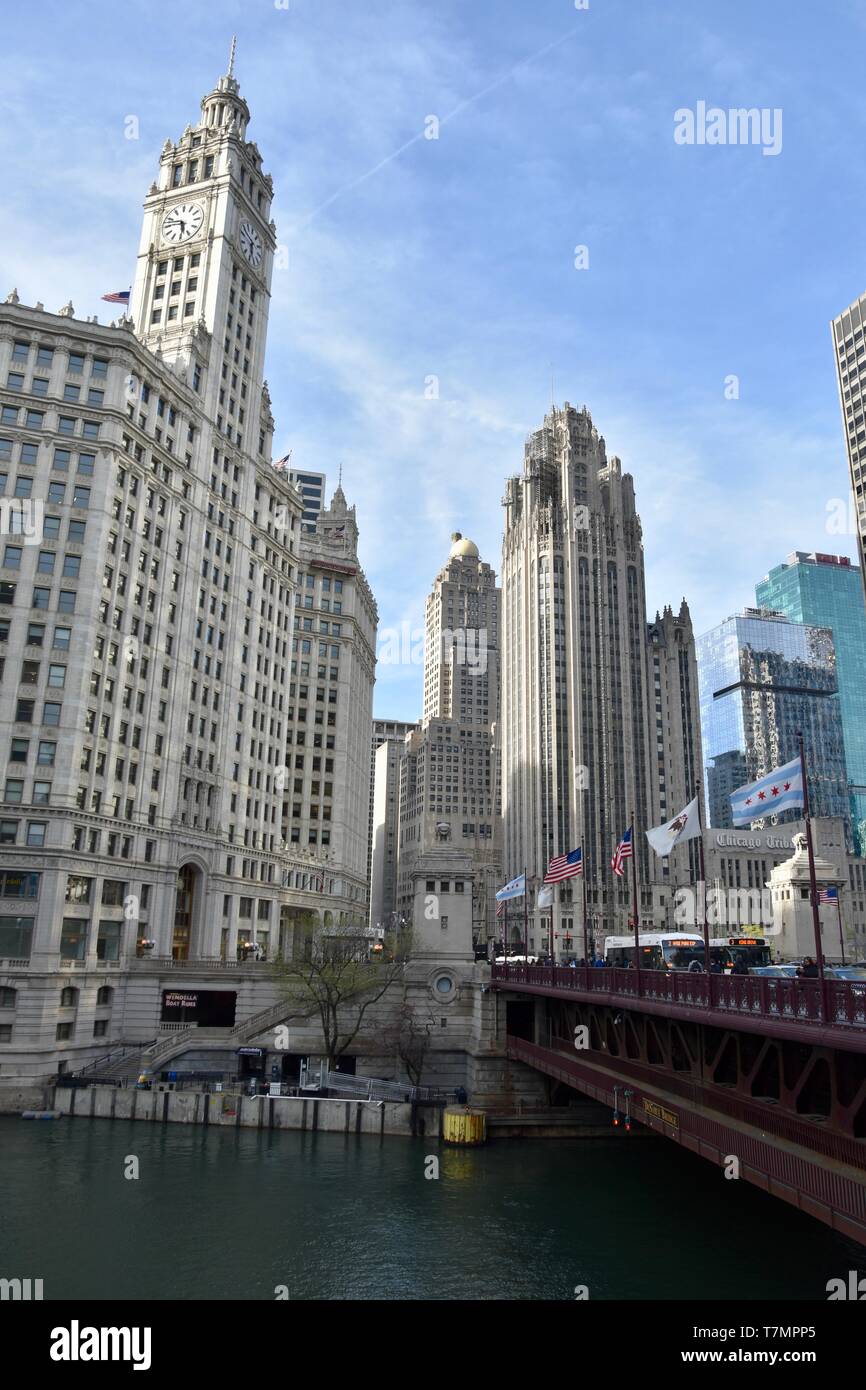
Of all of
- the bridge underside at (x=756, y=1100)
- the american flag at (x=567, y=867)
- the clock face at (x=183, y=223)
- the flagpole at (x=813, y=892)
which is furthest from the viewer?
the clock face at (x=183, y=223)

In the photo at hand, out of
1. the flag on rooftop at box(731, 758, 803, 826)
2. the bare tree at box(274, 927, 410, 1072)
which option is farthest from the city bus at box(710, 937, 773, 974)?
the bare tree at box(274, 927, 410, 1072)

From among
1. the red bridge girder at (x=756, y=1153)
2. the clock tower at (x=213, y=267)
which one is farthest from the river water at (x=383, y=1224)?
the clock tower at (x=213, y=267)

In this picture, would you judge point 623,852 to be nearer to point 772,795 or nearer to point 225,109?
point 772,795

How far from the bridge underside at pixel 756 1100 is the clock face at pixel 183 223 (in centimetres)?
7513

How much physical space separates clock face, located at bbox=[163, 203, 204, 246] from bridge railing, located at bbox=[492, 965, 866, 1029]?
7430cm

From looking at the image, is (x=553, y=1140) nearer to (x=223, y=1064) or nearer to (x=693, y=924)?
(x=223, y=1064)

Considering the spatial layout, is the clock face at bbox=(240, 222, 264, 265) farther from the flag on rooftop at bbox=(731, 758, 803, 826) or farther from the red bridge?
the flag on rooftop at bbox=(731, 758, 803, 826)

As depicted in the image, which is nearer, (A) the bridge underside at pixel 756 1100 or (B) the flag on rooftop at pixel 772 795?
(A) the bridge underside at pixel 756 1100

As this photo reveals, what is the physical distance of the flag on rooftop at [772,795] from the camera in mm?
23188

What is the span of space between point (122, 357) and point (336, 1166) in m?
52.4

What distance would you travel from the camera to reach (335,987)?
5453 cm

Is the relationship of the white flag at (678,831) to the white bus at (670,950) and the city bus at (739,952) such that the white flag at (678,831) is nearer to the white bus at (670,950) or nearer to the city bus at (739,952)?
the white bus at (670,950)

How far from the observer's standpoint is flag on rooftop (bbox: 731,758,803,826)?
23.2 meters

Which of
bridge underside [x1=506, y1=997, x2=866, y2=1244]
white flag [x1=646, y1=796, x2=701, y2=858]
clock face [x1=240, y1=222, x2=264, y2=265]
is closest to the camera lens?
bridge underside [x1=506, y1=997, x2=866, y2=1244]
